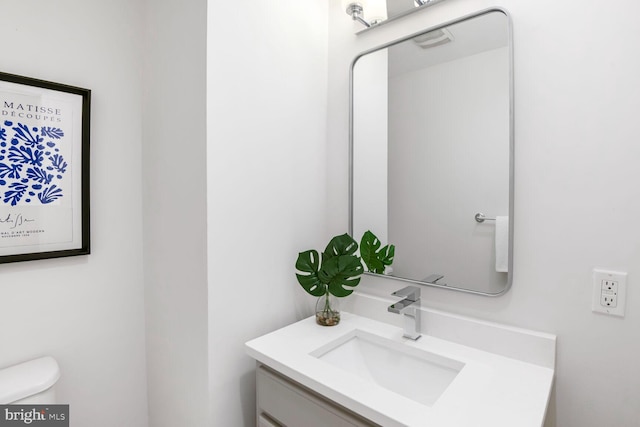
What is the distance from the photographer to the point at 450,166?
112cm

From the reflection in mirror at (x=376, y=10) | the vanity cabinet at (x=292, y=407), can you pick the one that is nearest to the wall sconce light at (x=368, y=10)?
the reflection in mirror at (x=376, y=10)

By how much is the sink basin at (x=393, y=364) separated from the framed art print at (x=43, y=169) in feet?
3.40

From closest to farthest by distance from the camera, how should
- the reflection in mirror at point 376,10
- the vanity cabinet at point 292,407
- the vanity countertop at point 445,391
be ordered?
1. the vanity countertop at point 445,391
2. the vanity cabinet at point 292,407
3. the reflection in mirror at point 376,10

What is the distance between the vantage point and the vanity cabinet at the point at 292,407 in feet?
2.72

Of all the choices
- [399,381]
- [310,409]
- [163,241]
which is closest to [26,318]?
[163,241]

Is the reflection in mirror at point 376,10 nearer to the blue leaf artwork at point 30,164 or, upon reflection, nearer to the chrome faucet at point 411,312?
the chrome faucet at point 411,312

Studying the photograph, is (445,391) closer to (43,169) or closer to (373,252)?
(373,252)

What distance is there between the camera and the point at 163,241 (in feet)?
4.16

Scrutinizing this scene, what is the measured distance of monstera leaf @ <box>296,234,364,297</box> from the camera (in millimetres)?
1174

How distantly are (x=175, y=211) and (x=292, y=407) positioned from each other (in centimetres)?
78

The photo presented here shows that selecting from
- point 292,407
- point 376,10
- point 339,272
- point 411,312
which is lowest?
point 292,407

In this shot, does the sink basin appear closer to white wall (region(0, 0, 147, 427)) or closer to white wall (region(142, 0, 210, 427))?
white wall (region(142, 0, 210, 427))
